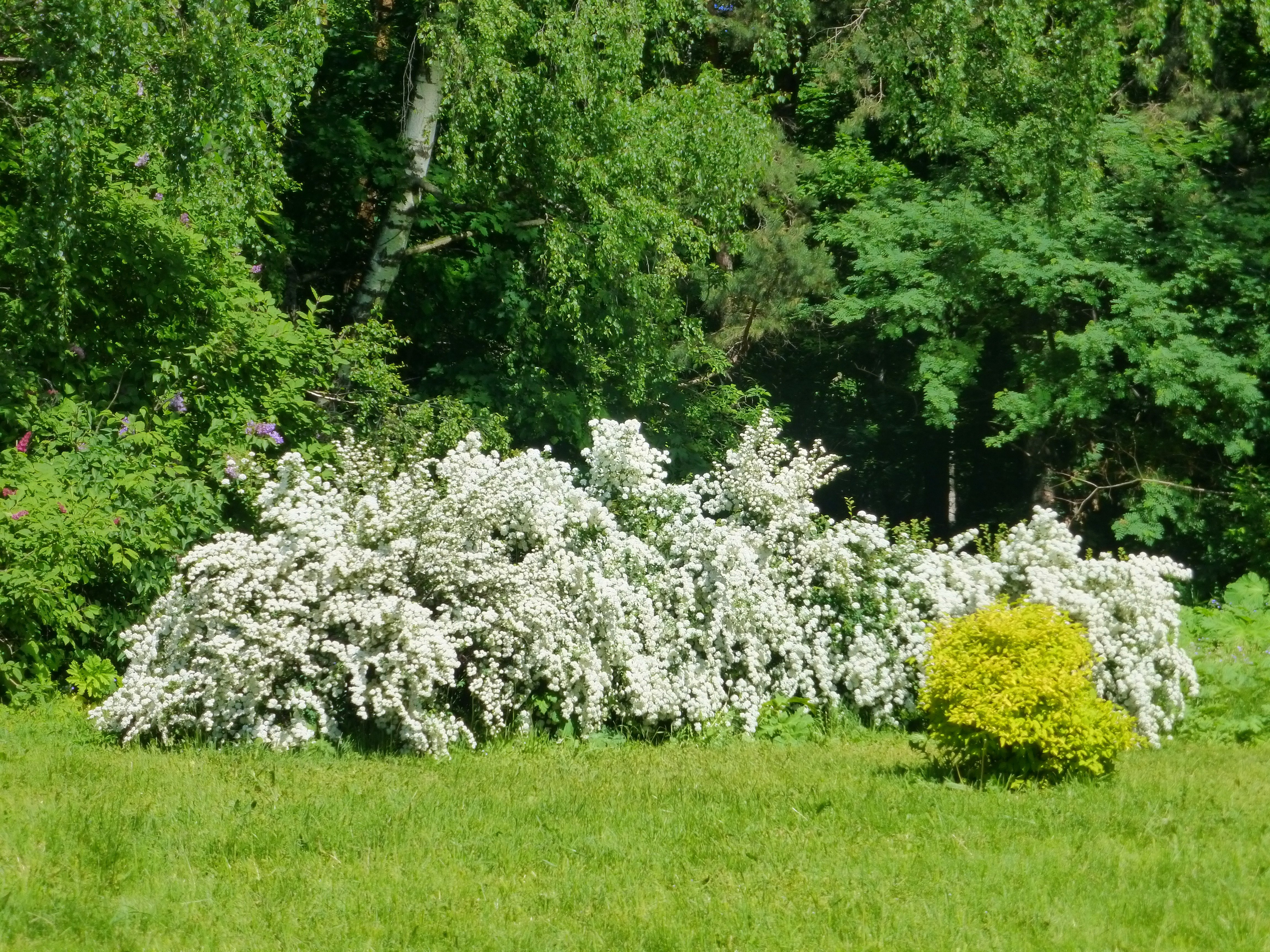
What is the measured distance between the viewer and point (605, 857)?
6.08 meters

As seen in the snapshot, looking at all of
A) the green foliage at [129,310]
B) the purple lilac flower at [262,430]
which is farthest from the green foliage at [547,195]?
the purple lilac flower at [262,430]

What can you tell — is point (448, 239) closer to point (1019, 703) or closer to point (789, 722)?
point (789, 722)

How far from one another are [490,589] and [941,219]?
11.1 m

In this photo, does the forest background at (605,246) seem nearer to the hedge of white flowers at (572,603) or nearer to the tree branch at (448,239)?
the tree branch at (448,239)

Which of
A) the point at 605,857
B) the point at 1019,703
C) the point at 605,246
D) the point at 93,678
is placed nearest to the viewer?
the point at 605,857

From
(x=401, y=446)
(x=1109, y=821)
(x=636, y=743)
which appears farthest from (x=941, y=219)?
(x=1109, y=821)

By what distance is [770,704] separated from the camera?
9.88 metres

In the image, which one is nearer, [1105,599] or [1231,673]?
[1105,599]

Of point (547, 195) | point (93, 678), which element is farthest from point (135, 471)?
point (547, 195)

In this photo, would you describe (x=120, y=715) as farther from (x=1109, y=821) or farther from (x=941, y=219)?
(x=941, y=219)

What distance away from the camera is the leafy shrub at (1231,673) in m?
9.84

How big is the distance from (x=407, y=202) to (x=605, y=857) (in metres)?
9.03

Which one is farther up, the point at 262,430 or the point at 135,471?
the point at 262,430

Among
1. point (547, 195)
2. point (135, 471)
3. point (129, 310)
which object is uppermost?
point (547, 195)
